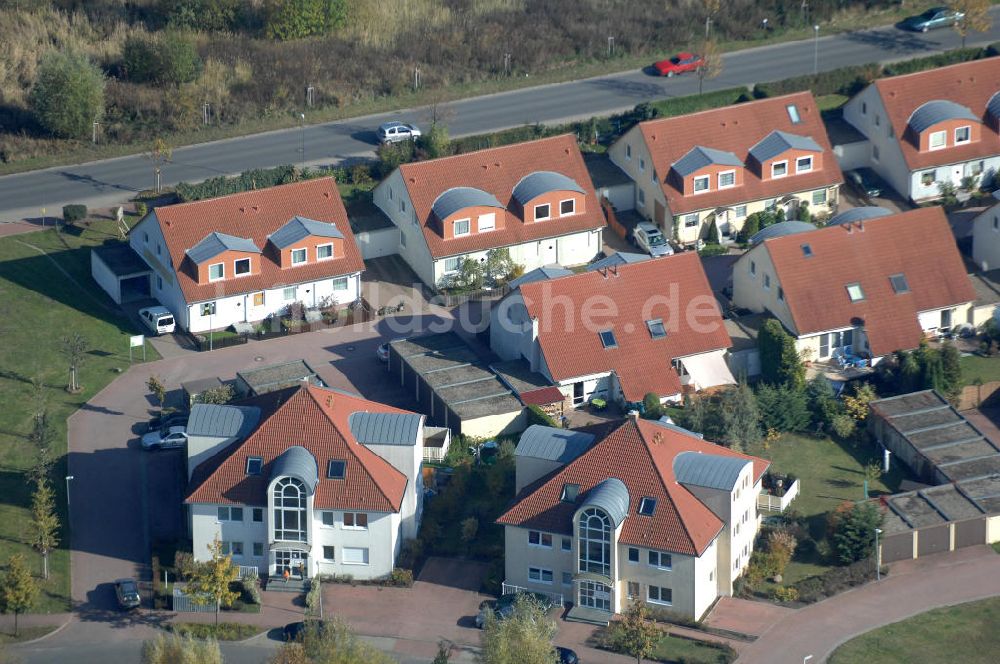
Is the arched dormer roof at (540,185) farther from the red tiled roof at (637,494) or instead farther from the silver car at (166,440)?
the red tiled roof at (637,494)

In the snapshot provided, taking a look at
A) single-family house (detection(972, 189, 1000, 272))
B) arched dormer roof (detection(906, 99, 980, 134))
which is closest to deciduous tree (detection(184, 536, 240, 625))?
single-family house (detection(972, 189, 1000, 272))

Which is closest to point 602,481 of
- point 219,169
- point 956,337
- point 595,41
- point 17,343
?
point 956,337

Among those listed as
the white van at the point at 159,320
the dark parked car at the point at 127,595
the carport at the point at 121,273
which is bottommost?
the dark parked car at the point at 127,595

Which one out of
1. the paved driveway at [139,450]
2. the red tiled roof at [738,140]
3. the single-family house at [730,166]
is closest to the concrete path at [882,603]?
the paved driveway at [139,450]

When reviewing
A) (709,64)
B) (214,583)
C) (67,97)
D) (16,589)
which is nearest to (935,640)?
(214,583)

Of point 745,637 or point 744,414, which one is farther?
point 744,414

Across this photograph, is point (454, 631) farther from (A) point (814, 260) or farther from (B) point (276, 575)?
(A) point (814, 260)
